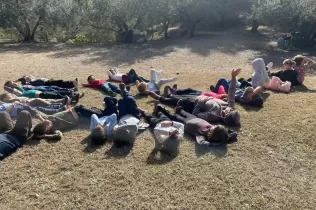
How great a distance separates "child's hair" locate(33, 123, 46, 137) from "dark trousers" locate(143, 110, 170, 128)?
183cm

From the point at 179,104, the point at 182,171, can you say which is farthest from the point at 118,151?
the point at 179,104

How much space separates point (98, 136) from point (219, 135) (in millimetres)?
1888

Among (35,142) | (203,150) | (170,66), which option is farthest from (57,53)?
(203,150)

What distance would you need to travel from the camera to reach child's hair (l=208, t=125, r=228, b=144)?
184 inches

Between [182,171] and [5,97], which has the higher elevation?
[5,97]

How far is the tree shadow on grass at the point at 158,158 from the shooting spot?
14.3ft

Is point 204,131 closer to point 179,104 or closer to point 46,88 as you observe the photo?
point 179,104

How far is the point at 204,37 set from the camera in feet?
60.8

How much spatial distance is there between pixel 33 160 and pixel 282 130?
4.08 m

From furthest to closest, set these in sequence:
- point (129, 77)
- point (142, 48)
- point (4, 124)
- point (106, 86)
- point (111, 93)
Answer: point (142, 48), point (129, 77), point (106, 86), point (111, 93), point (4, 124)

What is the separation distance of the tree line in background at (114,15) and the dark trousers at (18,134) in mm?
13466

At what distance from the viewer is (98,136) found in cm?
480

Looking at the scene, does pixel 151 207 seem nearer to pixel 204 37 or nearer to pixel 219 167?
pixel 219 167

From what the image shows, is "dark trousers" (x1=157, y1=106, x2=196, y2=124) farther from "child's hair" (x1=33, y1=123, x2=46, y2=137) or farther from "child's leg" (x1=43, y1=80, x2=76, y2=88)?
"child's leg" (x1=43, y1=80, x2=76, y2=88)
